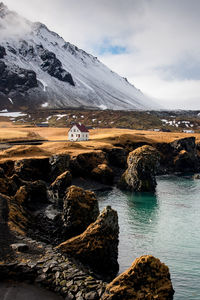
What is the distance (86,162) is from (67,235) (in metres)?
47.6

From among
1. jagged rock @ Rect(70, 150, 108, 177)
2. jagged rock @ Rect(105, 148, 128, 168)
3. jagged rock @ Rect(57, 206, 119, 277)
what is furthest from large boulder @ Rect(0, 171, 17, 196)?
jagged rock @ Rect(105, 148, 128, 168)

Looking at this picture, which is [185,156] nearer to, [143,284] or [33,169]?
[33,169]

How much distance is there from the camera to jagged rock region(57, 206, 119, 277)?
2658 cm

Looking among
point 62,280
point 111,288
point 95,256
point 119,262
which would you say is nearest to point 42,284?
point 62,280

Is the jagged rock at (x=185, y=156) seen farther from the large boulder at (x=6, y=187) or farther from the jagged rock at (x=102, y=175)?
the large boulder at (x=6, y=187)

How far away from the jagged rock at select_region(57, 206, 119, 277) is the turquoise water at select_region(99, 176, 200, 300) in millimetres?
2591

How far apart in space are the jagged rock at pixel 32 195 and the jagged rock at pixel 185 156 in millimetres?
67943

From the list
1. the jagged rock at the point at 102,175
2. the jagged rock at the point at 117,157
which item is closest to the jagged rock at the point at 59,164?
the jagged rock at the point at 102,175

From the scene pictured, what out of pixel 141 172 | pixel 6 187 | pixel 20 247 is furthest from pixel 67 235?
pixel 141 172

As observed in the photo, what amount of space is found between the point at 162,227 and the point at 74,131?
80600 mm

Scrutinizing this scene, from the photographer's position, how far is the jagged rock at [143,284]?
18.1 meters

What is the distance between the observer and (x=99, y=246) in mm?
27344

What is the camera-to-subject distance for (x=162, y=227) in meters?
45.3

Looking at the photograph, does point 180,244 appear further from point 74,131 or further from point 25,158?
point 74,131
